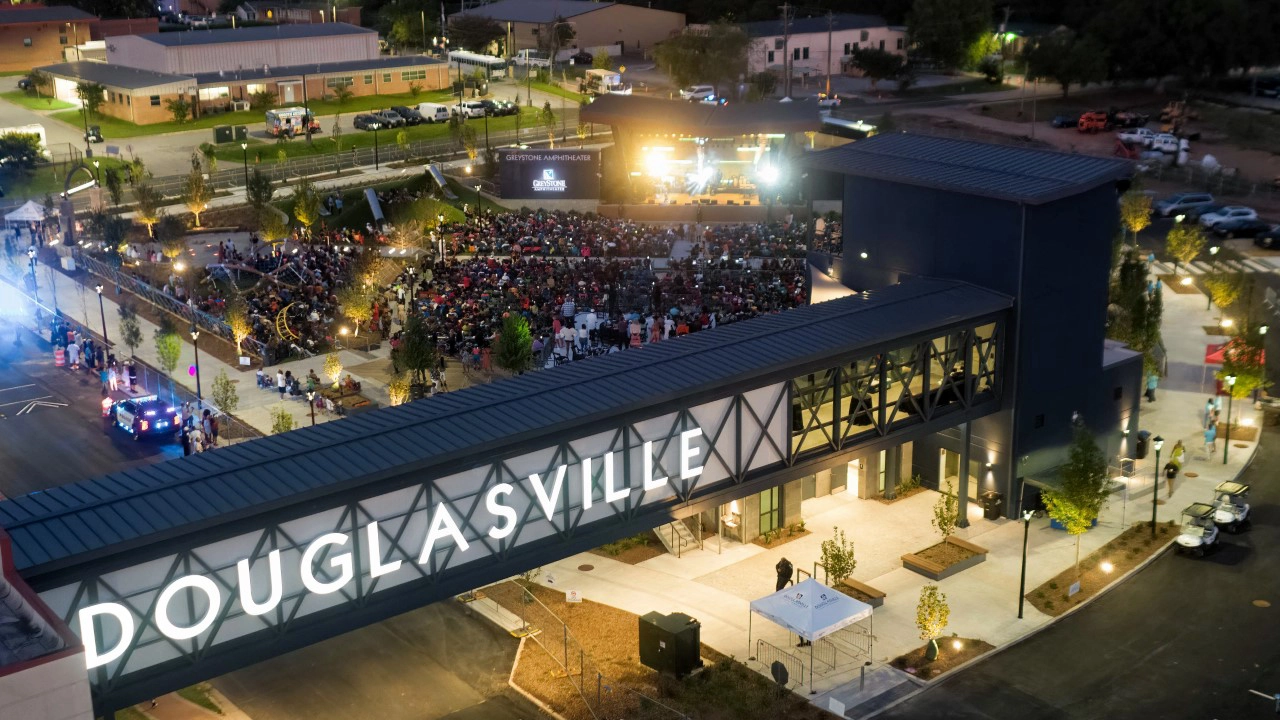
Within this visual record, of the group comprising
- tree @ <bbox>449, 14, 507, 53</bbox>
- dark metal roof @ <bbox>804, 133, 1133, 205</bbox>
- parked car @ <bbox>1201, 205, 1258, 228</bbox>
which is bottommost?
parked car @ <bbox>1201, 205, 1258, 228</bbox>

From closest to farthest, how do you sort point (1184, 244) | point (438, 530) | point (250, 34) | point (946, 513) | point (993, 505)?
point (438, 530)
point (946, 513)
point (993, 505)
point (1184, 244)
point (250, 34)

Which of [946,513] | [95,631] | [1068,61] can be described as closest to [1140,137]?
[1068,61]

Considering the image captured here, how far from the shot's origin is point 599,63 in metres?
129

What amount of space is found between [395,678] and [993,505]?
1884cm

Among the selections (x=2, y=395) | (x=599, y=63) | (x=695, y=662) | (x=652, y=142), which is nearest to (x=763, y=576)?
(x=695, y=662)

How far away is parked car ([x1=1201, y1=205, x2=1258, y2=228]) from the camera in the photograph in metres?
76.7

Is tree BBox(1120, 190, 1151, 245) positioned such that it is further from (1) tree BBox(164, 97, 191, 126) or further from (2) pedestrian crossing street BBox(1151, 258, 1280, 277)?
(1) tree BBox(164, 97, 191, 126)

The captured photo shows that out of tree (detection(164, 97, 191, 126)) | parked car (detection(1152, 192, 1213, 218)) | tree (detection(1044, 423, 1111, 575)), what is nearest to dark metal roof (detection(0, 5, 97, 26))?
tree (detection(164, 97, 191, 126))

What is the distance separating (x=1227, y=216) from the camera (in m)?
77.1

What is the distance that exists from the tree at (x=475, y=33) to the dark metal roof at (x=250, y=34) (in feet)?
47.8

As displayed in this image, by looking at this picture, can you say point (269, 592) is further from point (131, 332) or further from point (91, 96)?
point (91, 96)

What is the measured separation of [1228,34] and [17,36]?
10790cm

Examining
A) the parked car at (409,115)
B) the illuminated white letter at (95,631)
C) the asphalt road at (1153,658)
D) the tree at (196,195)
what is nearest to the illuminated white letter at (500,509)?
the illuminated white letter at (95,631)

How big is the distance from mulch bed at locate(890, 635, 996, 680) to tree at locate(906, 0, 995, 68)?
330 ft
